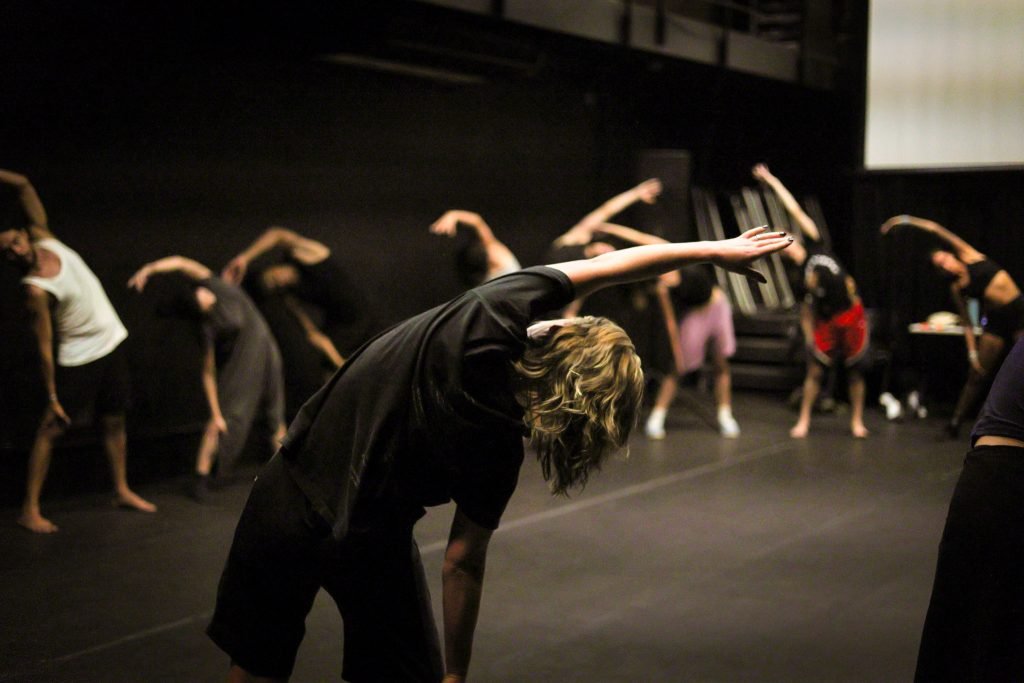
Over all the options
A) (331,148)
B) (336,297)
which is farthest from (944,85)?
(336,297)

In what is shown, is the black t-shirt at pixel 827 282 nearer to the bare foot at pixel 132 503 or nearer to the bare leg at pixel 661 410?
the bare leg at pixel 661 410

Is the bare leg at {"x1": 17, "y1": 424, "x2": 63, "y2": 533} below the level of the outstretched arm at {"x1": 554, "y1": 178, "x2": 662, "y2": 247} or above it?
below

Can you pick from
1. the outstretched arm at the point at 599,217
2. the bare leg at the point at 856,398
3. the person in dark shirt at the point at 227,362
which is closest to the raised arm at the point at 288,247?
the person in dark shirt at the point at 227,362

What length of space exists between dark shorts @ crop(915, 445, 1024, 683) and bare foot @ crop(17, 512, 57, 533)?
355cm

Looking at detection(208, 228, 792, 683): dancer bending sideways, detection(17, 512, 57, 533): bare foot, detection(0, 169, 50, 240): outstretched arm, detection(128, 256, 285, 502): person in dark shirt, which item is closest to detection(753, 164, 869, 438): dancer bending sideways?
detection(128, 256, 285, 502): person in dark shirt

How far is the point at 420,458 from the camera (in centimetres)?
158

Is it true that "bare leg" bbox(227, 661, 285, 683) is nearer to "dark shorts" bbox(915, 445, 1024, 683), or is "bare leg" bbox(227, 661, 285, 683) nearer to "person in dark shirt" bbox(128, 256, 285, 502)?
"dark shorts" bbox(915, 445, 1024, 683)

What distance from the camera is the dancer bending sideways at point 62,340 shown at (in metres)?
4.24

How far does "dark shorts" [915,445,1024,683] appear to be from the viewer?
1811mm

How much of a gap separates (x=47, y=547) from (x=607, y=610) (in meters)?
2.13

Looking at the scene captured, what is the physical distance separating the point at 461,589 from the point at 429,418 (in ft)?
0.83

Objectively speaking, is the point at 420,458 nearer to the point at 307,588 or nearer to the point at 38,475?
the point at 307,588

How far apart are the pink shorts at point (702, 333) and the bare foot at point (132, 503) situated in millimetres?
3433

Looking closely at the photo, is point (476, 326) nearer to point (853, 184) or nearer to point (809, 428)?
point (809, 428)
